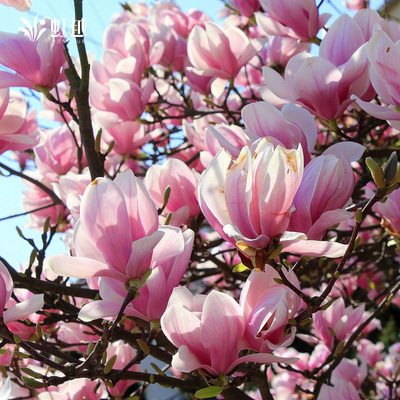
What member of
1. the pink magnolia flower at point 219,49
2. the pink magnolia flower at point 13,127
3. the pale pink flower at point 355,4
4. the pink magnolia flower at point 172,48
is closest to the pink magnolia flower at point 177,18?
the pink magnolia flower at point 172,48

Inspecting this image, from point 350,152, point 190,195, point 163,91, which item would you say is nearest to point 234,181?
point 350,152

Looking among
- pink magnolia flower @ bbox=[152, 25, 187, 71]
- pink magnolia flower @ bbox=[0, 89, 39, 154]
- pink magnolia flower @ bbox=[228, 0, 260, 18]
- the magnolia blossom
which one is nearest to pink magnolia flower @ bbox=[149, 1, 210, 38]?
pink magnolia flower @ bbox=[152, 25, 187, 71]

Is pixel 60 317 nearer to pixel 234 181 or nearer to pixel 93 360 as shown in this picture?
pixel 93 360

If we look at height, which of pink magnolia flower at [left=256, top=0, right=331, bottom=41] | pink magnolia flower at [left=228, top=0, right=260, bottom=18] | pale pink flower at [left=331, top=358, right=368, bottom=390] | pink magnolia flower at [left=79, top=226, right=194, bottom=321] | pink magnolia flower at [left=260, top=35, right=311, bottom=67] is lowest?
pale pink flower at [left=331, top=358, right=368, bottom=390]

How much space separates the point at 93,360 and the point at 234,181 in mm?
313

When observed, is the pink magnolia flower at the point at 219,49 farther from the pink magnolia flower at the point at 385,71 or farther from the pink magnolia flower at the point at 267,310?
the pink magnolia flower at the point at 267,310

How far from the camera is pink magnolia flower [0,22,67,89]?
967 mm

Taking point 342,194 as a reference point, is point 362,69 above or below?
above

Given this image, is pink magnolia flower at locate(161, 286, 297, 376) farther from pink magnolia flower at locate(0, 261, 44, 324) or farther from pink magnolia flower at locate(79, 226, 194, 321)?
pink magnolia flower at locate(0, 261, 44, 324)

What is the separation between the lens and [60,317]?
98 cm

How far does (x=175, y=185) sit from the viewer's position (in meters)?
0.99

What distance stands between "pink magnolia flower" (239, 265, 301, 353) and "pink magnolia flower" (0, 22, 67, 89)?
2.13ft

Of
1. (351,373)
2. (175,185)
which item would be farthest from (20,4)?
(351,373)

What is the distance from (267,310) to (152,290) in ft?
0.55
